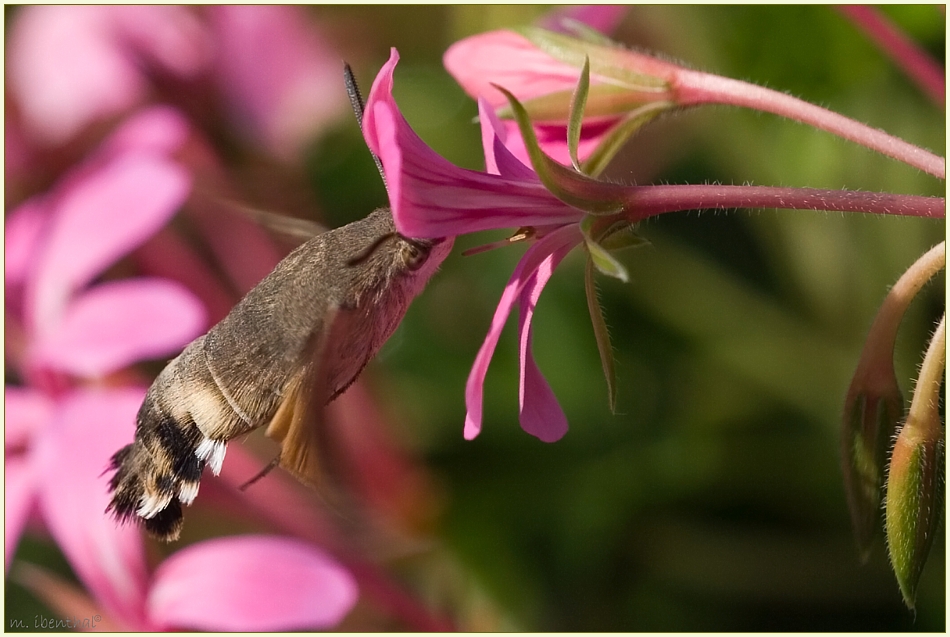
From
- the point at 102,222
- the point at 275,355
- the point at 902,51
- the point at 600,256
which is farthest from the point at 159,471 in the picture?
the point at 902,51

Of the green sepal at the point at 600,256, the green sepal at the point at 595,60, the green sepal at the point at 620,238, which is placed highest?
the green sepal at the point at 595,60

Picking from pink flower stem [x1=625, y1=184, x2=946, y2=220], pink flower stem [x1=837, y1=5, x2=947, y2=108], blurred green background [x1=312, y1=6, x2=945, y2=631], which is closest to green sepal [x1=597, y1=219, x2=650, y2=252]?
pink flower stem [x1=625, y1=184, x2=946, y2=220]

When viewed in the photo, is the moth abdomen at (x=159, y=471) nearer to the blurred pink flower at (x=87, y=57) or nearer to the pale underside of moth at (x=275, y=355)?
the pale underside of moth at (x=275, y=355)

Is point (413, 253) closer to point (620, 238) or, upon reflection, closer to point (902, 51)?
point (620, 238)

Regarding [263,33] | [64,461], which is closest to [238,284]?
[64,461]

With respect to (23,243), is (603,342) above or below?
above

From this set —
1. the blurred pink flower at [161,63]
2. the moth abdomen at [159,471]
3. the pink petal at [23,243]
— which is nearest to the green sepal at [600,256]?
the moth abdomen at [159,471]
